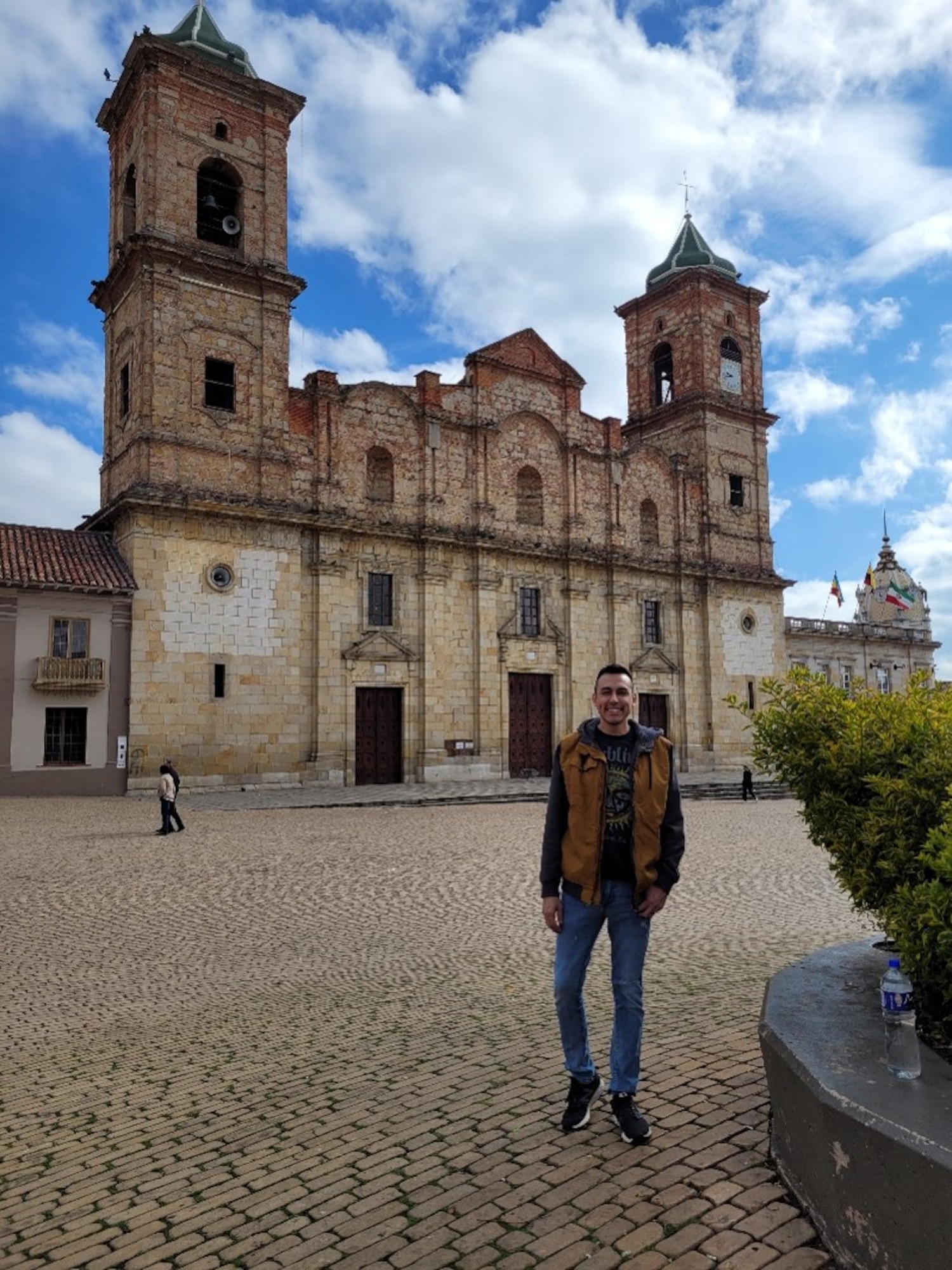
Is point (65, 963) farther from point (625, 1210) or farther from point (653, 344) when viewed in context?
point (653, 344)

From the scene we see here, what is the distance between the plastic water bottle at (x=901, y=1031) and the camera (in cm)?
329

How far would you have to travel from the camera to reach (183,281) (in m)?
25.5

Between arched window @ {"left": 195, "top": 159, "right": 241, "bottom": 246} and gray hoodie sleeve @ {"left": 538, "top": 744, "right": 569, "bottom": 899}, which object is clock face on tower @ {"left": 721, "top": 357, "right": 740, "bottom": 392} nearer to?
arched window @ {"left": 195, "top": 159, "right": 241, "bottom": 246}

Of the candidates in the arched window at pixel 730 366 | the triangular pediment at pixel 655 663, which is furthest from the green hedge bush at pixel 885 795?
the arched window at pixel 730 366

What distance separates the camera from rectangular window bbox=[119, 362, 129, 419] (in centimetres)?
2616

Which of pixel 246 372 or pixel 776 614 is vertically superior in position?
pixel 246 372

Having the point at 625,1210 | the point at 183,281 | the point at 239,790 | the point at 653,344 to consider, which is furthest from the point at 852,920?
the point at 653,344

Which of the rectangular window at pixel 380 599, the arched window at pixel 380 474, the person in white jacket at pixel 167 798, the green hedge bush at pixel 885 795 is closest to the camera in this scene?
the green hedge bush at pixel 885 795

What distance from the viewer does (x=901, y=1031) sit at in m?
3.31

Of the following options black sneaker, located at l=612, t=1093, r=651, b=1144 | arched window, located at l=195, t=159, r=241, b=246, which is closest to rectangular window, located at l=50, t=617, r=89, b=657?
arched window, located at l=195, t=159, r=241, b=246

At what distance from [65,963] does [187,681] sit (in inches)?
664

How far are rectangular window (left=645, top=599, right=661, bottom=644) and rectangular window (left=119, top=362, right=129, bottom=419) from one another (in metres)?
19.9

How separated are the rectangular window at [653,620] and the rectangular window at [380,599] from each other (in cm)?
1131

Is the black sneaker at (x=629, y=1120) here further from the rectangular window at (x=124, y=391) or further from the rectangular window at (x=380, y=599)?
the rectangular window at (x=124, y=391)
